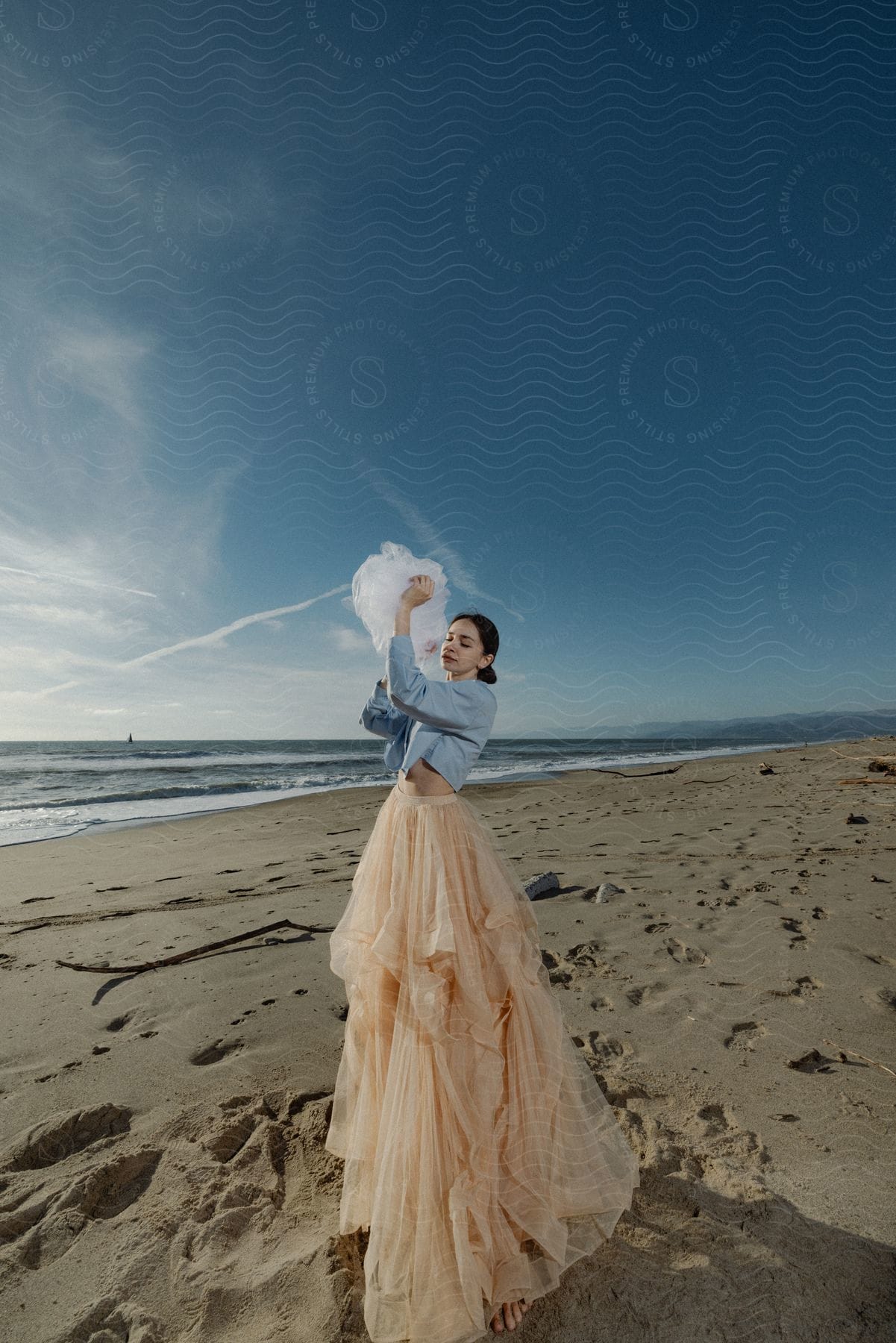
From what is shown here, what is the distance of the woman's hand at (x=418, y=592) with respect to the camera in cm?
227

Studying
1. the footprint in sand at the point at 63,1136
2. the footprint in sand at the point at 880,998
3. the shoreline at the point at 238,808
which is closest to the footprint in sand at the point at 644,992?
the footprint in sand at the point at 880,998

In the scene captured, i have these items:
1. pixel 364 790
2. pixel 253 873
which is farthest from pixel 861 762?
pixel 253 873

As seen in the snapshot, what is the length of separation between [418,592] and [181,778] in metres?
20.0

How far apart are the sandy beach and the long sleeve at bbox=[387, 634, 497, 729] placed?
1.82 metres

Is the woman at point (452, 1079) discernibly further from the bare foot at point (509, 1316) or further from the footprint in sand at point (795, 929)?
the footprint in sand at point (795, 929)

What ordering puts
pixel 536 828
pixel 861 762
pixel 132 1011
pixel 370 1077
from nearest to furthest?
pixel 370 1077, pixel 132 1011, pixel 536 828, pixel 861 762

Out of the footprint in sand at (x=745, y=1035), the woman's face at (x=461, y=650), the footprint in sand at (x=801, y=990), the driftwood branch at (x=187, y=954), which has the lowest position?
the footprint in sand at (x=745, y=1035)

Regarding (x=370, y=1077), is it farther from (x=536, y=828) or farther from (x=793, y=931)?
(x=536, y=828)

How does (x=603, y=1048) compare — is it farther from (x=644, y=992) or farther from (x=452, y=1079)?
(x=452, y=1079)

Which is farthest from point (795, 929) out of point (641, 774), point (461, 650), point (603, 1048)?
point (641, 774)

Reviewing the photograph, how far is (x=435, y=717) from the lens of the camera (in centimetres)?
210

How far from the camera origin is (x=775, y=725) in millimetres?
43156

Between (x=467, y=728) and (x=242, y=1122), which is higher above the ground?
(x=467, y=728)

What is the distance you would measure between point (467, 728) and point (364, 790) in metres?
13.8
